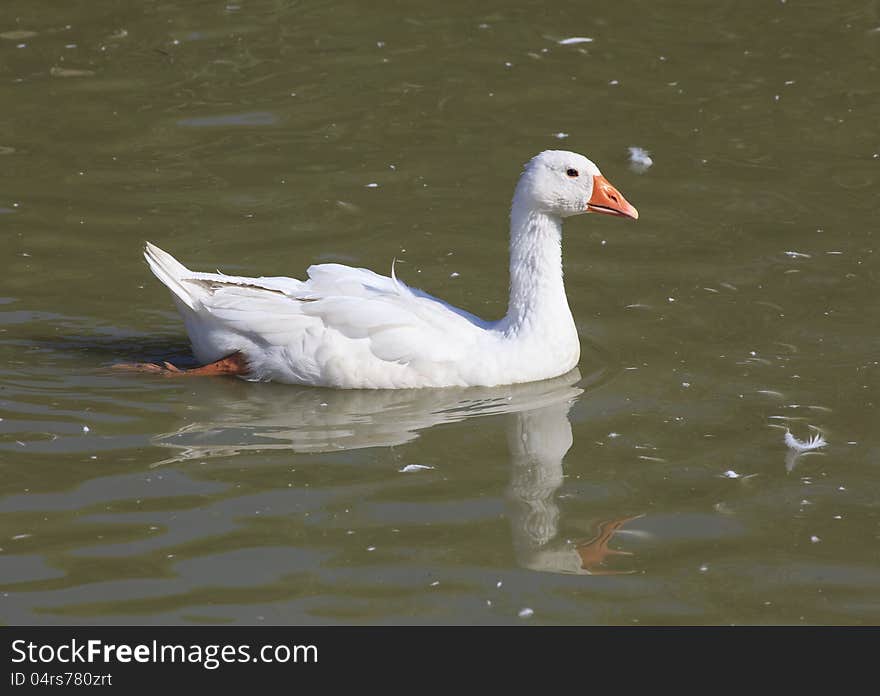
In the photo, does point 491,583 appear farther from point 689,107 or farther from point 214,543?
point 689,107

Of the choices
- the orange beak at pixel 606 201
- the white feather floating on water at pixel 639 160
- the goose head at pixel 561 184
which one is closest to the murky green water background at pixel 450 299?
the white feather floating on water at pixel 639 160

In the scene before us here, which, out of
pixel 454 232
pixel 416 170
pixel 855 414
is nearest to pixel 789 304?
pixel 855 414

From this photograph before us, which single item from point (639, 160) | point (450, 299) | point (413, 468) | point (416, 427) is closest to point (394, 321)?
point (416, 427)

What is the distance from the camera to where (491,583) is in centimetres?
674

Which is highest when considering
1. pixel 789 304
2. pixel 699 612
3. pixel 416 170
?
pixel 416 170

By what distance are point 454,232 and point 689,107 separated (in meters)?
3.65

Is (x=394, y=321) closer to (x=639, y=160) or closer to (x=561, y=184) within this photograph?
(x=561, y=184)

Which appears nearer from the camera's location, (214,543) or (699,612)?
(699,612)

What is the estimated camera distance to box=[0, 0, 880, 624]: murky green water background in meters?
6.83

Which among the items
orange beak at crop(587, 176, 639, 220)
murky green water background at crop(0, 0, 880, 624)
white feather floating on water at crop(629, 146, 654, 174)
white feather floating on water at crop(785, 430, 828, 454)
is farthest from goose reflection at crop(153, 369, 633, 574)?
white feather floating on water at crop(629, 146, 654, 174)

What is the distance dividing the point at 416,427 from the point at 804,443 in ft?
7.17

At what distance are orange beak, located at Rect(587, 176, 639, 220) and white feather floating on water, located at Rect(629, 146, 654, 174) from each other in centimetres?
349

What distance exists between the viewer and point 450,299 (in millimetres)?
10602

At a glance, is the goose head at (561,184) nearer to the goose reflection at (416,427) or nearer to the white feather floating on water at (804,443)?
the goose reflection at (416,427)
